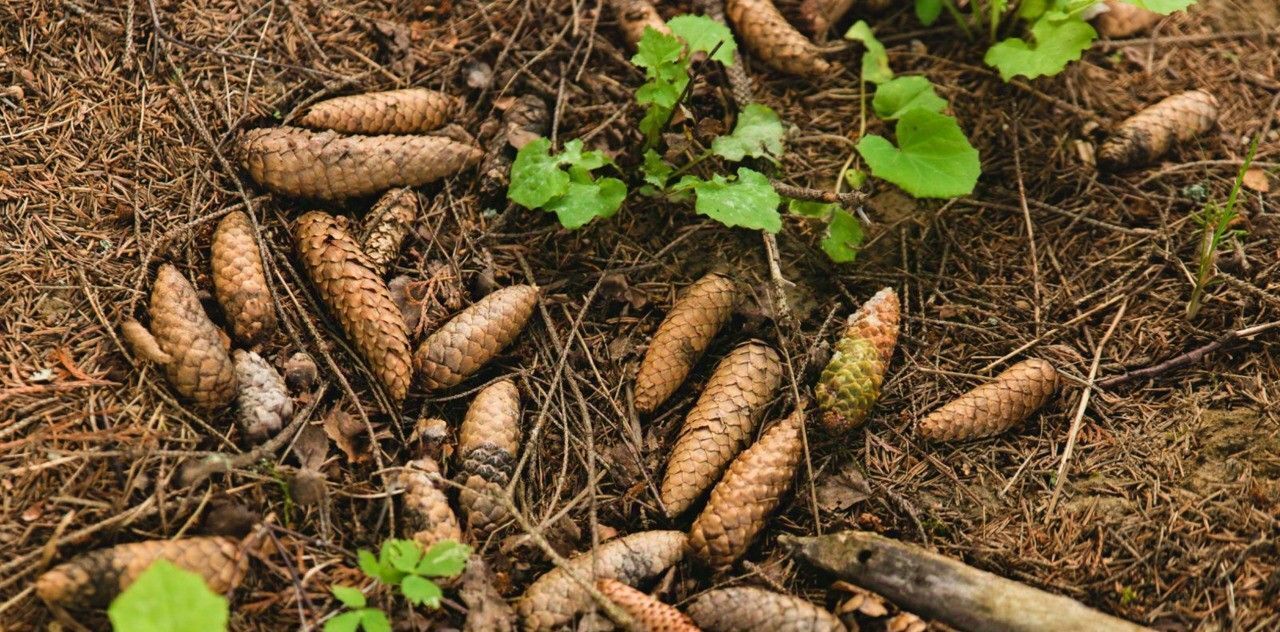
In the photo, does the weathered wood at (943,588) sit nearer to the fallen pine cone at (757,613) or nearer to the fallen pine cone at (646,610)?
the fallen pine cone at (757,613)

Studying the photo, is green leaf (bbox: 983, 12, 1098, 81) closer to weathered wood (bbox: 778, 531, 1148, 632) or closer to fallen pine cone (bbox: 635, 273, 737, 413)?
fallen pine cone (bbox: 635, 273, 737, 413)

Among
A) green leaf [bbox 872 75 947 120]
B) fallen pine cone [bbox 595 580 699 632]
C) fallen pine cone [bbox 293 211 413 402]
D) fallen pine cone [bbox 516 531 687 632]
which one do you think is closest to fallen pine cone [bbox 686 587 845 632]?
fallen pine cone [bbox 595 580 699 632]

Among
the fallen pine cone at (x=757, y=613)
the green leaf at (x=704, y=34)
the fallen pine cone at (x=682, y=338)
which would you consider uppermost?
the green leaf at (x=704, y=34)

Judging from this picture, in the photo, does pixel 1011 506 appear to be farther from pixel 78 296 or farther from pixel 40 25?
pixel 40 25

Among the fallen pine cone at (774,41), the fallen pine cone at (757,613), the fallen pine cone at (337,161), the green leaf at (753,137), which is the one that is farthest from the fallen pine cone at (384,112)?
the fallen pine cone at (757,613)

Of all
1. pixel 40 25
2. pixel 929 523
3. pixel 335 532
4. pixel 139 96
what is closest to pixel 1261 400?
pixel 929 523
